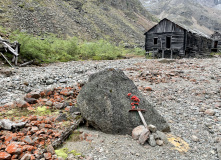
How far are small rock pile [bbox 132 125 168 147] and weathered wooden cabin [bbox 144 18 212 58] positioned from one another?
22124 millimetres

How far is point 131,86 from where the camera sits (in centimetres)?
476

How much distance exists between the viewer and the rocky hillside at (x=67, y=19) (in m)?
28.0

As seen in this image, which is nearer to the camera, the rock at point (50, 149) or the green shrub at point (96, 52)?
the rock at point (50, 149)

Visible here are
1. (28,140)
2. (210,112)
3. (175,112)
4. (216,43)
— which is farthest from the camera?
(216,43)

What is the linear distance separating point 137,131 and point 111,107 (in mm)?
832

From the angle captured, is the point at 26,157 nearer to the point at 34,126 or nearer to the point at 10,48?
the point at 34,126

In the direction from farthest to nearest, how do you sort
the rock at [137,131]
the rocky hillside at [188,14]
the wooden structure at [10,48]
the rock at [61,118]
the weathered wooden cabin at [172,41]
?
the rocky hillside at [188,14], the weathered wooden cabin at [172,41], the wooden structure at [10,48], the rock at [61,118], the rock at [137,131]

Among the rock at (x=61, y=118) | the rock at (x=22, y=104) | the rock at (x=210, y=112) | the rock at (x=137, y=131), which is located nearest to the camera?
the rock at (x=137, y=131)

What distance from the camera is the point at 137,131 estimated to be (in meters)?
3.55

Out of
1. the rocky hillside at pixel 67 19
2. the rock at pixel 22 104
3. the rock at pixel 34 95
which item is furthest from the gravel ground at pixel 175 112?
the rocky hillside at pixel 67 19

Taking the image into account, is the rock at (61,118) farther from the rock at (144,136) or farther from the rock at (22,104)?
the rock at (144,136)

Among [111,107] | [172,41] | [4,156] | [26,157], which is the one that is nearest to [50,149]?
[26,157]

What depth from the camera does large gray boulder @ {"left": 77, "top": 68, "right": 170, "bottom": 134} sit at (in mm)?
3758

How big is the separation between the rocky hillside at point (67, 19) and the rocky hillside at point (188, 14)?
255 ft
